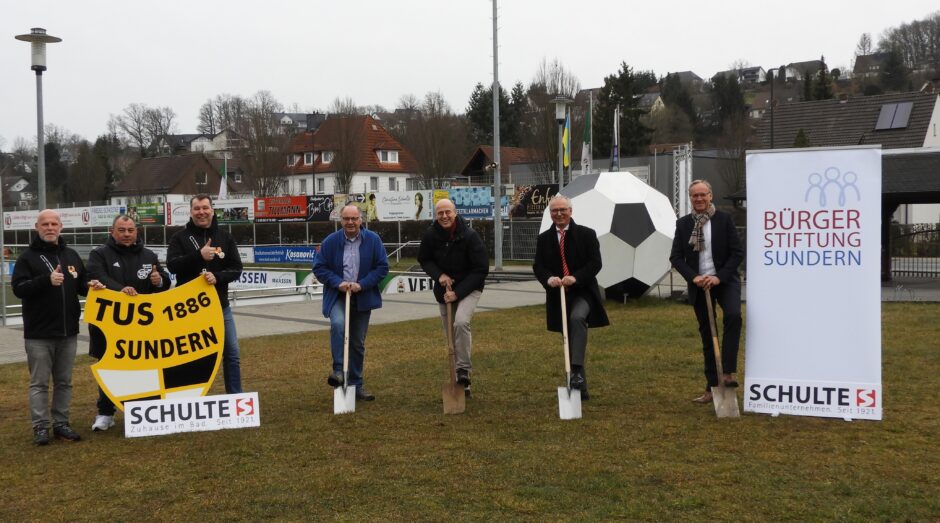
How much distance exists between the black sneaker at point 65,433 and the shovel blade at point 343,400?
2.05 m

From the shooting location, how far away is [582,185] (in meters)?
16.7

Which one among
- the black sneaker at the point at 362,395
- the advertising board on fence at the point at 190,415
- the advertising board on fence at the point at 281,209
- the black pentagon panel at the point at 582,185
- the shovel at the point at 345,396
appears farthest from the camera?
the advertising board on fence at the point at 281,209

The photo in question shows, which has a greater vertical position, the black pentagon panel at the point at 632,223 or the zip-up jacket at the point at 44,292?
the black pentagon panel at the point at 632,223

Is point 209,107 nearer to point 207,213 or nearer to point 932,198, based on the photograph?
point 932,198

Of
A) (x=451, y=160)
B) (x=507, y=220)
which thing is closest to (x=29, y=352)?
(x=507, y=220)

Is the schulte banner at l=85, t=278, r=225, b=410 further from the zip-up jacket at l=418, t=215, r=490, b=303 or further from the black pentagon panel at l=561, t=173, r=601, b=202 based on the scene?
the black pentagon panel at l=561, t=173, r=601, b=202

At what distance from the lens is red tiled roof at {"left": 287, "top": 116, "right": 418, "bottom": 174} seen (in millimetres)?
62237

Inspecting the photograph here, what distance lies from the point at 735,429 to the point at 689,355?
399 centimetres

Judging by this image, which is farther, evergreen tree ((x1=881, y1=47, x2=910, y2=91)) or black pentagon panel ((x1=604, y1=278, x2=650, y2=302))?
evergreen tree ((x1=881, y1=47, x2=910, y2=91))

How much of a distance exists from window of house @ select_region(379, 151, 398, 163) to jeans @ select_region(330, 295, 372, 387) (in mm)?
60504

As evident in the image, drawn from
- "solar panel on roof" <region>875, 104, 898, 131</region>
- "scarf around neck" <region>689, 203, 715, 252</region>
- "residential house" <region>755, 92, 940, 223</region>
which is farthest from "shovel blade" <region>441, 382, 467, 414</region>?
"solar panel on roof" <region>875, 104, 898, 131</region>

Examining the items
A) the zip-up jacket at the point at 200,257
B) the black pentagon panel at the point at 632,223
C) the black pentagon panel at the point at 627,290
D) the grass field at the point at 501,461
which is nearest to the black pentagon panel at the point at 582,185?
the black pentagon panel at the point at 632,223

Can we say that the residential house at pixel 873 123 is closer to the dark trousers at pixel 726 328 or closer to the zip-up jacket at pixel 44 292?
the dark trousers at pixel 726 328

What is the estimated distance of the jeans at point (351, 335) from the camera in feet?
26.7
